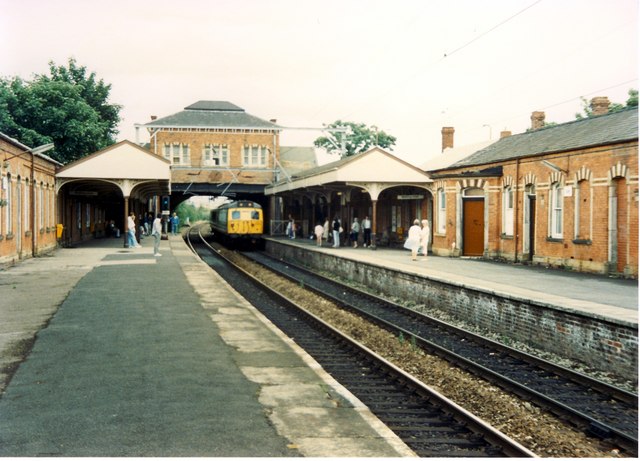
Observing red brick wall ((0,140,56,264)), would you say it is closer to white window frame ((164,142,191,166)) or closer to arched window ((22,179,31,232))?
arched window ((22,179,31,232))

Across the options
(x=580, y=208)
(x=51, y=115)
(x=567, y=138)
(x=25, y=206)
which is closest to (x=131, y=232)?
(x=25, y=206)

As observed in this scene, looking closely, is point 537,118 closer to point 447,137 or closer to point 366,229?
point 447,137

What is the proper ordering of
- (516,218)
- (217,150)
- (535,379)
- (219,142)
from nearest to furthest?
1. (535,379)
2. (516,218)
3. (217,150)
4. (219,142)

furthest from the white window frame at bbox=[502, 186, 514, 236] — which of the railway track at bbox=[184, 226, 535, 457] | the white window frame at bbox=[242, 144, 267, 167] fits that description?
the white window frame at bbox=[242, 144, 267, 167]

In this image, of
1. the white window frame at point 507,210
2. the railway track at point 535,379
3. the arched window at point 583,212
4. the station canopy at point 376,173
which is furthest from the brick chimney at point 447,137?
the railway track at point 535,379

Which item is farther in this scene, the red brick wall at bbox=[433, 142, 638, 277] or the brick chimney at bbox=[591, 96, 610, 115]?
the brick chimney at bbox=[591, 96, 610, 115]

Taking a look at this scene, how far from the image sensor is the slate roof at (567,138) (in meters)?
18.1

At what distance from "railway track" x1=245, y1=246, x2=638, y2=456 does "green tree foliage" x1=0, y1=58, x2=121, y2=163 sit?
25.0 meters

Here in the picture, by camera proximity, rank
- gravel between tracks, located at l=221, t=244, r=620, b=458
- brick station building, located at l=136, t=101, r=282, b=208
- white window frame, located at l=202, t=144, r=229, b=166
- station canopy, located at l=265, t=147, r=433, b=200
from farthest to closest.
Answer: white window frame, located at l=202, t=144, r=229, b=166
brick station building, located at l=136, t=101, r=282, b=208
station canopy, located at l=265, t=147, r=433, b=200
gravel between tracks, located at l=221, t=244, r=620, b=458

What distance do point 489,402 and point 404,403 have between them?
3.57 ft

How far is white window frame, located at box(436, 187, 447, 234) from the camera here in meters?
26.8

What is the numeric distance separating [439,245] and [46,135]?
22.4 meters

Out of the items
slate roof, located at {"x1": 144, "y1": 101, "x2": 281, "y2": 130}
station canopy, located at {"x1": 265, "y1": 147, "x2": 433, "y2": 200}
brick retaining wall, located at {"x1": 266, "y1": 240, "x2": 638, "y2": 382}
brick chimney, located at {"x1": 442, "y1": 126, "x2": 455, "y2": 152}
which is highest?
slate roof, located at {"x1": 144, "y1": 101, "x2": 281, "y2": 130}

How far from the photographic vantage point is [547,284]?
15.5 meters
